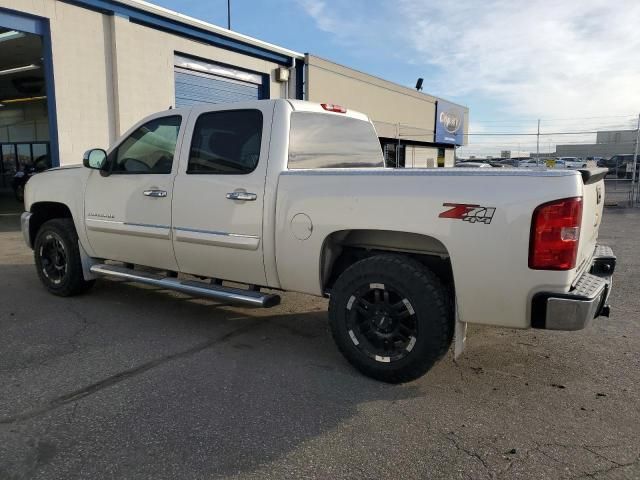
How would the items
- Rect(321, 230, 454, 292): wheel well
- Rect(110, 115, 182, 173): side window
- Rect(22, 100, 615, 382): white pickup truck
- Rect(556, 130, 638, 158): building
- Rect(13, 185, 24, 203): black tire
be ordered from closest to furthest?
1. Rect(22, 100, 615, 382): white pickup truck
2. Rect(321, 230, 454, 292): wheel well
3. Rect(110, 115, 182, 173): side window
4. Rect(13, 185, 24, 203): black tire
5. Rect(556, 130, 638, 158): building

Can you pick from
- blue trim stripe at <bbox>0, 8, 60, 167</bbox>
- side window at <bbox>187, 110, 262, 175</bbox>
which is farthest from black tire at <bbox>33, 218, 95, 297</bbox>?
blue trim stripe at <bbox>0, 8, 60, 167</bbox>

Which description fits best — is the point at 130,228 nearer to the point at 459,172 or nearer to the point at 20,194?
the point at 459,172

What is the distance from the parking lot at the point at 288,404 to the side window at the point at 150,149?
1522mm

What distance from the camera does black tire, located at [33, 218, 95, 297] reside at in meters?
5.64

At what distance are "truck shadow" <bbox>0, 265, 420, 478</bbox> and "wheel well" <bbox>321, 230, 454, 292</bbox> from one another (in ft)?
2.61

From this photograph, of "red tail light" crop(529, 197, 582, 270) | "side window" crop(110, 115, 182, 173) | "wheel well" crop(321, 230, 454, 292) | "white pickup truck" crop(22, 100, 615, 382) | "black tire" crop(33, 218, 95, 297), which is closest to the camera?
"red tail light" crop(529, 197, 582, 270)

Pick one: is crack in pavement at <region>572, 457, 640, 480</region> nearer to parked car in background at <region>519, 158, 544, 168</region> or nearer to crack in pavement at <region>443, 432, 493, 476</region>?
crack in pavement at <region>443, 432, 493, 476</region>

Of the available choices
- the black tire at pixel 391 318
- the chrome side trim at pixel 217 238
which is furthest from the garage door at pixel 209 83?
the black tire at pixel 391 318

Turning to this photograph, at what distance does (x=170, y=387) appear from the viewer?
11.8ft

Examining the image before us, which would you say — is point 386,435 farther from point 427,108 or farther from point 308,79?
point 427,108

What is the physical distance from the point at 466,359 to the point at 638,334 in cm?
182

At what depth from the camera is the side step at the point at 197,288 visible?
418 cm

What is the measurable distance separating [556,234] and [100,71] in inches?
452

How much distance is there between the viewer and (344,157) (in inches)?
197
